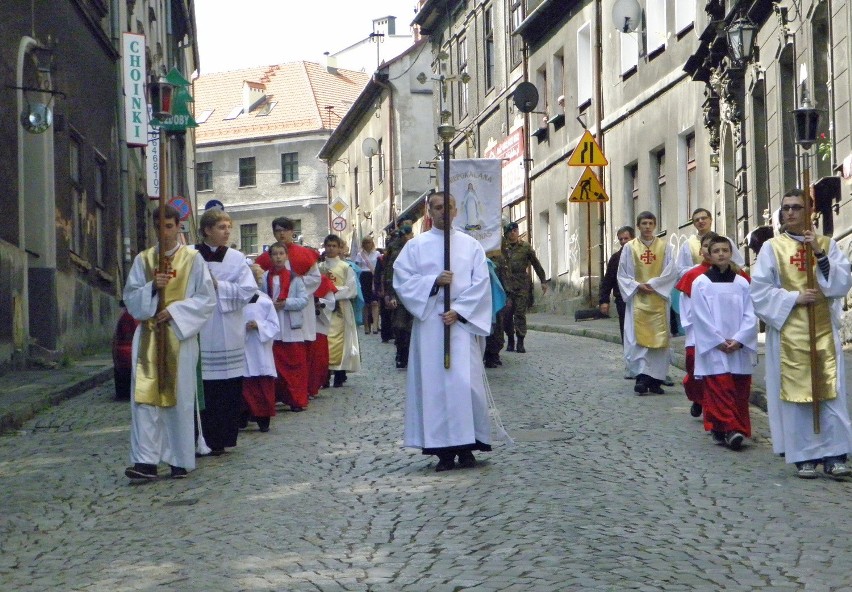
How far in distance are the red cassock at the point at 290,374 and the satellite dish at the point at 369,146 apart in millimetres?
41240

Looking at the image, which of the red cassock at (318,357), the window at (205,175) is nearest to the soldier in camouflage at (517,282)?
the red cassock at (318,357)

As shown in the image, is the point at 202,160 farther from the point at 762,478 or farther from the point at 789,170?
the point at 762,478

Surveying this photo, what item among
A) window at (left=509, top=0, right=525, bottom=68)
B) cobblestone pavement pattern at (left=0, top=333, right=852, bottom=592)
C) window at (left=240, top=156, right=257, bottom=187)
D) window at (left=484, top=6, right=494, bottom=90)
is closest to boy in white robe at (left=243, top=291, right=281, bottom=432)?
cobblestone pavement pattern at (left=0, top=333, right=852, bottom=592)

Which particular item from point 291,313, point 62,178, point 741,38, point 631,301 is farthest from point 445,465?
point 62,178

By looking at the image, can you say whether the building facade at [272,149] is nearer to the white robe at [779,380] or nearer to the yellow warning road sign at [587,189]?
the yellow warning road sign at [587,189]

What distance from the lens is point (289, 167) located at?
71.2m

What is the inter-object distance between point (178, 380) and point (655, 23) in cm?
1985

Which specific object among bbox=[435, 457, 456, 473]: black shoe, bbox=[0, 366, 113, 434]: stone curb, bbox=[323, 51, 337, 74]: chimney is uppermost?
bbox=[323, 51, 337, 74]: chimney

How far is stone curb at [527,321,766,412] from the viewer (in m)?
13.1

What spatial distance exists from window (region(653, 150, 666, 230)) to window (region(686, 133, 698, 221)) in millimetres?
1097

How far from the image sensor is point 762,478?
29.8ft

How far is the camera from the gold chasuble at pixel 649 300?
14.8 metres

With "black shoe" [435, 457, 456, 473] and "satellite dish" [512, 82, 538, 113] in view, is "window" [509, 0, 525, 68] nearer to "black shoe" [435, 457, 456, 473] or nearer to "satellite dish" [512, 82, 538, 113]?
"satellite dish" [512, 82, 538, 113]

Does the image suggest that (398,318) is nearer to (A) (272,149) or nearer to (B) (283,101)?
(A) (272,149)
